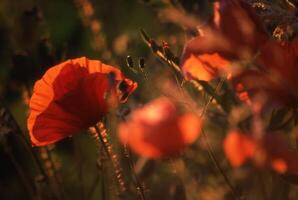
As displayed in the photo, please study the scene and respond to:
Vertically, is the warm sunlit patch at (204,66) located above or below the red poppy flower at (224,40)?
below

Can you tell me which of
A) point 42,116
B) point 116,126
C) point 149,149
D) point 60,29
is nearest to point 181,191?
point 116,126

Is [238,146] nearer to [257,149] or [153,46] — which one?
[257,149]

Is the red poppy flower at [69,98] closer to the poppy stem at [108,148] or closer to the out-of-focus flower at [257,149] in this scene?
the poppy stem at [108,148]

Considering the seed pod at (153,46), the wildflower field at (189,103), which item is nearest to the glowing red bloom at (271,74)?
the wildflower field at (189,103)

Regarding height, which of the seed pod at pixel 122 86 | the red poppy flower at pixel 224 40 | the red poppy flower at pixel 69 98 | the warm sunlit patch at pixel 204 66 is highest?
the red poppy flower at pixel 224 40

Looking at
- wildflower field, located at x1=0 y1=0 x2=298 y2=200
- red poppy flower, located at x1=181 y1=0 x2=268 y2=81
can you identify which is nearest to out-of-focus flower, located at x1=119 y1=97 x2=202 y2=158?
wildflower field, located at x1=0 y1=0 x2=298 y2=200

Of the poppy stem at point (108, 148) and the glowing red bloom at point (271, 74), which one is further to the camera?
the poppy stem at point (108, 148)

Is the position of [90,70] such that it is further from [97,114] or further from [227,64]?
[227,64]

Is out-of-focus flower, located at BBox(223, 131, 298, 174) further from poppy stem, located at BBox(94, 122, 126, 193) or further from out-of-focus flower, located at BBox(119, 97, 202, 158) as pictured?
poppy stem, located at BBox(94, 122, 126, 193)
